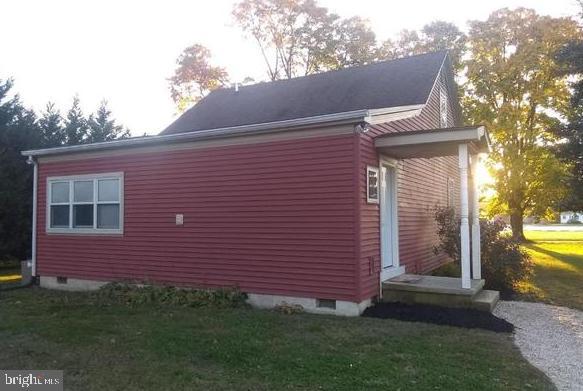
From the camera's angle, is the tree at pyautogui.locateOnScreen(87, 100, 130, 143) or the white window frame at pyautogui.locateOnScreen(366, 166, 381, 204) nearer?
the white window frame at pyautogui.locateOnScreen(366, 166, 381, 204)

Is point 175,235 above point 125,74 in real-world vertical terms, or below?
below

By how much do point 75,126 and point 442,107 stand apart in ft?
→ 42.5

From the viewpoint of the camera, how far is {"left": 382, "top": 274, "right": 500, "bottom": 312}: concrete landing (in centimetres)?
763

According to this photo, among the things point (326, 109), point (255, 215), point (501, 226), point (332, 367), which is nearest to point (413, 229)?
point (501, 226)

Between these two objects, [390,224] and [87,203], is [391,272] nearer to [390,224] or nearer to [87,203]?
[390,224]

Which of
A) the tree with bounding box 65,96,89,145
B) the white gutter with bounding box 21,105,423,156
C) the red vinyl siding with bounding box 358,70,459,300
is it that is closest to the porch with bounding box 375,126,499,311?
the red vinyl siding with bounding box 358,70,459,300

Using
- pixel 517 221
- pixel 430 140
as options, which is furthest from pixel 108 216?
pixel 517 221

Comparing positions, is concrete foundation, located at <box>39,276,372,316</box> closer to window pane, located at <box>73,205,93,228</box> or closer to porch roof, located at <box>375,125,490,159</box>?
porch roof, located at <box>375,125,490,159</box>

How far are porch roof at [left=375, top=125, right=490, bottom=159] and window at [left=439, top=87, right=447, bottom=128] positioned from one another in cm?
429

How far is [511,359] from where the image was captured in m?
5.29

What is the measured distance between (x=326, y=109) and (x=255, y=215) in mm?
3701

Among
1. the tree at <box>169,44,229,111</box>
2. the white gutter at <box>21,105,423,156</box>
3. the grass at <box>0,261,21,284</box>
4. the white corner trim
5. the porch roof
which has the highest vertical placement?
the tree at <box>169,44,229,111</box>

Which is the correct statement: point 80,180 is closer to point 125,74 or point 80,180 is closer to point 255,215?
point 255,215

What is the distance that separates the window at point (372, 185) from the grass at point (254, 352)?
6.36ft
